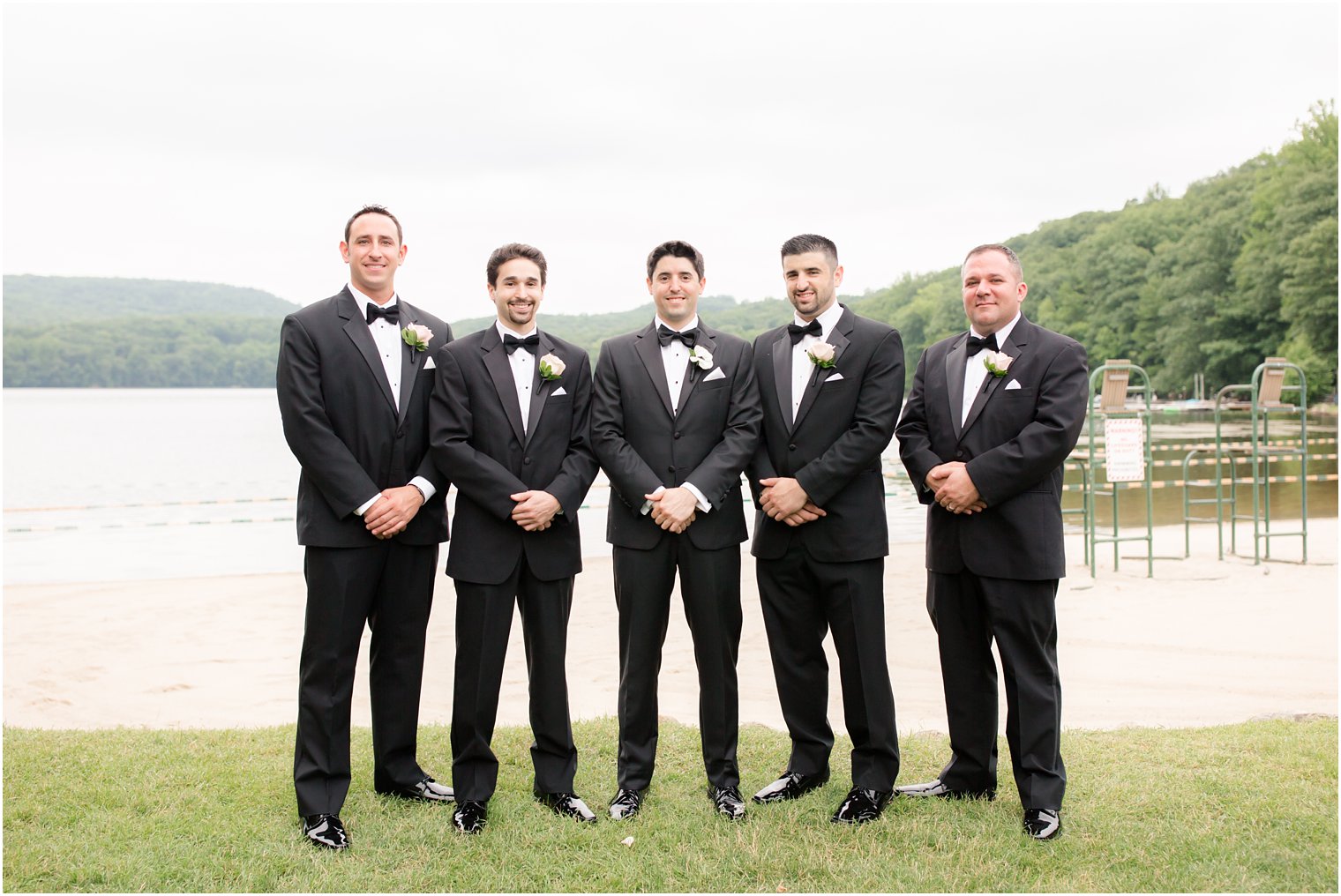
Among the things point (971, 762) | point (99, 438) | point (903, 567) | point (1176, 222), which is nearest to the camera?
point (971, 762)

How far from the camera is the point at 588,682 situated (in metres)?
8.56

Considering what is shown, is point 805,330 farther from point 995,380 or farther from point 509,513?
point 509,513

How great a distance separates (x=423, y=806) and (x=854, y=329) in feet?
10.1

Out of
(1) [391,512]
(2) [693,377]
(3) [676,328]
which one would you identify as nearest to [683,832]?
(1) [391,512]

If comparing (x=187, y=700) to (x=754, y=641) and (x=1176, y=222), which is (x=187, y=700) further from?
(x=1176, y=222)

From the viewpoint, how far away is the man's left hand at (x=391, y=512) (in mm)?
4777

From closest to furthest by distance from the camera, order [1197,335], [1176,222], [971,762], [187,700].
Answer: [971,762] < [187,700] < [1197,335] < [1176,222]

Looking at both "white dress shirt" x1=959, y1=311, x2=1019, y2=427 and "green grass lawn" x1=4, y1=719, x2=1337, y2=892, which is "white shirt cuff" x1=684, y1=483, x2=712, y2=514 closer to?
"white dress shirt" x1=959, y1=311, x2=1019, y2=427

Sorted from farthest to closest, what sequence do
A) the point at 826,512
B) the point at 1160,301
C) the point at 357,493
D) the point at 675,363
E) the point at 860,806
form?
the point at 1160,301 < the point at 675,363 < the point at 826,512 < the point at 860,806 < the point at 357,493

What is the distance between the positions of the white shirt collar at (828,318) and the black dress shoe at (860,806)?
2167 mm

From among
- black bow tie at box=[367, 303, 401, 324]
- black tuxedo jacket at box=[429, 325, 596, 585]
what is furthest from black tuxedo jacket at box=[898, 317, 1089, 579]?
black bow tie at box=[367, 303, 401, 324]

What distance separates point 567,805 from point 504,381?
2012mm

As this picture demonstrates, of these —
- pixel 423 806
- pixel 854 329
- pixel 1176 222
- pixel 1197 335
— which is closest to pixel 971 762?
pixel 854 329

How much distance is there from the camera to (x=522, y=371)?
5035 mm
